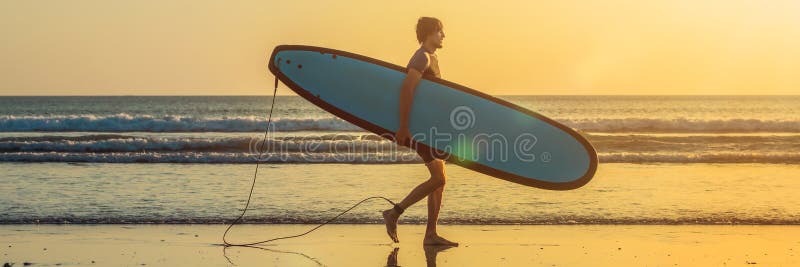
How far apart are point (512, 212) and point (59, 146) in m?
10.5

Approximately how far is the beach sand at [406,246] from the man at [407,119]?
0.15 m

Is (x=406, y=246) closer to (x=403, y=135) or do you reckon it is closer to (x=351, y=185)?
(x=403, y=135)

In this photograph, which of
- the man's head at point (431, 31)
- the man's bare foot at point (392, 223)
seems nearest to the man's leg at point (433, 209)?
the man's bare foot at point (392, 223)

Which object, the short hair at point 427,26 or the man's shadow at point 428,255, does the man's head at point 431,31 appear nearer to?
the short hair at point 427,26

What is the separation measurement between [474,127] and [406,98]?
81cm

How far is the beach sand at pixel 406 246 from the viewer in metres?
5.47

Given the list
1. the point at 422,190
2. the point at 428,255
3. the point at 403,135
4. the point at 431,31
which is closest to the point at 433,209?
the point at 422,190

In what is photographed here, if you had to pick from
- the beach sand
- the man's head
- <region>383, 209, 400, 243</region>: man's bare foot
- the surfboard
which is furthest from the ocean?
the man's head

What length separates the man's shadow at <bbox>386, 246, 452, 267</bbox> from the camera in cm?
539

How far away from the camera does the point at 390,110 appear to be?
20.6ft

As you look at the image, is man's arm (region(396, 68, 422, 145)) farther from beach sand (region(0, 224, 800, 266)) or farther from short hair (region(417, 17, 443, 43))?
beach sand (region(0, 224, 800, 266))

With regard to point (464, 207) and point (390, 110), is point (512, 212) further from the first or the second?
point (390, 110)

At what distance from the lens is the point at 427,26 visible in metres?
5.52

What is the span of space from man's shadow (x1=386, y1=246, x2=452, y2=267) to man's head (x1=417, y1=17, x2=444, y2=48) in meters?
1.18
